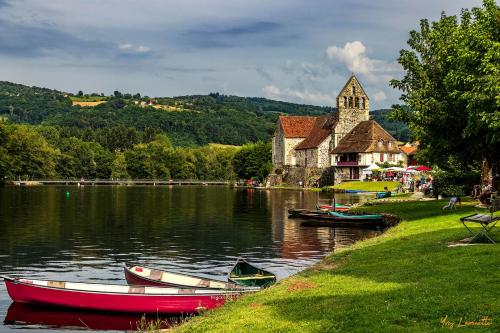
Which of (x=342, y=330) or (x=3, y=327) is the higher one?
(x=342, y=330)

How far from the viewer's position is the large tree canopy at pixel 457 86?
37969 mm

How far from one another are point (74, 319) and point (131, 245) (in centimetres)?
2058

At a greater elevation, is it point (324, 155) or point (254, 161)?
point (324, 155)

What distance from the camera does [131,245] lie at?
4472cm

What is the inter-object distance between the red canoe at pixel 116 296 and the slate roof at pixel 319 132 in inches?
4584

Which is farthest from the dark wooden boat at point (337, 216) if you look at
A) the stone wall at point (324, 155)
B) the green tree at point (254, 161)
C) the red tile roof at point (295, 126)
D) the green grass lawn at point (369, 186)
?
the green tree at point (254, 161)

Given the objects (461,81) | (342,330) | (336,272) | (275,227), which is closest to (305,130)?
(275,227)

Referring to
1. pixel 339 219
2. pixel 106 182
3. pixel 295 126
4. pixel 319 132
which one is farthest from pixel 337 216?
pixel 106 182

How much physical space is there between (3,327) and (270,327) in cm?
1179

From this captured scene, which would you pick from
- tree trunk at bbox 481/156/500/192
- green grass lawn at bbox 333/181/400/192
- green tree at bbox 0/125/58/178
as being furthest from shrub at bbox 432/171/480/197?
green tree at bbox 0/125/58/178

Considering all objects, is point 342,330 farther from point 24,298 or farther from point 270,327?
point 24,298

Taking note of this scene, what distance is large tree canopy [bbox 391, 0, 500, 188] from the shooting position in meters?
38.0

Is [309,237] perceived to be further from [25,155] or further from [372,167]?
[25,155]

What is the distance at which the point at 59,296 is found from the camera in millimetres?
24906
